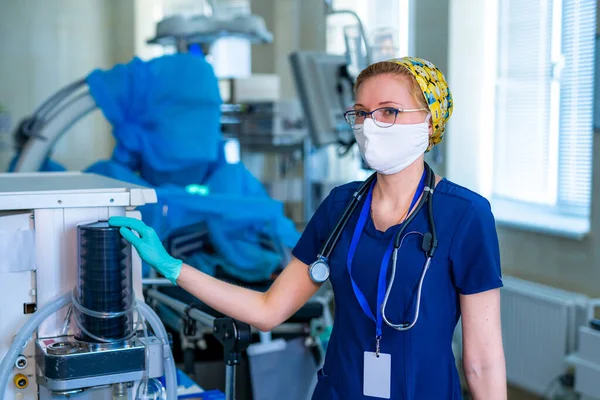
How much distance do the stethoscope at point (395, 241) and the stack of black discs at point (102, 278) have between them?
38 cm

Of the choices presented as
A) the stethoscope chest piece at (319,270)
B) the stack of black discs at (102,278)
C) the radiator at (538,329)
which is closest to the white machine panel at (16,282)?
the stack of black discs at (102,278)

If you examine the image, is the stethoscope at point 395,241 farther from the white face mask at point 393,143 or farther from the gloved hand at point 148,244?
the gloved hand at point 148,244

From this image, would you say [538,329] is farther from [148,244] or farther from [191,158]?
[148,244]

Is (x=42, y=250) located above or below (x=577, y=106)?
below

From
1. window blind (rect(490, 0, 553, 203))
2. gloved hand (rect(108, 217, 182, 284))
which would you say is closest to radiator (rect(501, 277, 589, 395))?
window blind (rect(490, 0, 553, 203))

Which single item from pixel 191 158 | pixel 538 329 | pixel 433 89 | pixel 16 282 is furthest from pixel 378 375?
pixel 538 329

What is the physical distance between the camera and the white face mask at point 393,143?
1.38 meters

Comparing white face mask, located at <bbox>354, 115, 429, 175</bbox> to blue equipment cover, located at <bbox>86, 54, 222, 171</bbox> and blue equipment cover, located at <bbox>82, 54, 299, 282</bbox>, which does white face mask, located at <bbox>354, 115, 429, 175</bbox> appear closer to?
blue equipment cover, located at <bbox>82, 54, 299, 282</bbox>

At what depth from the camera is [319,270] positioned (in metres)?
1.43

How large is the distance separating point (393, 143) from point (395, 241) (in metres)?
0.18

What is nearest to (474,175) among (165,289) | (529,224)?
(529,224)

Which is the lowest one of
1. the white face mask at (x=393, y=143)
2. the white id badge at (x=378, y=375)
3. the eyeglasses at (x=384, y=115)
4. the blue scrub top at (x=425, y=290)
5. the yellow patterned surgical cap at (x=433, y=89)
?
the white id badge at (x=378, y=375)

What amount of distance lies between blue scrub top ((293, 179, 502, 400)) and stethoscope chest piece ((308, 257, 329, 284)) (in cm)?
2

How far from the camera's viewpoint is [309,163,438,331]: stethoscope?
1.33 meters
